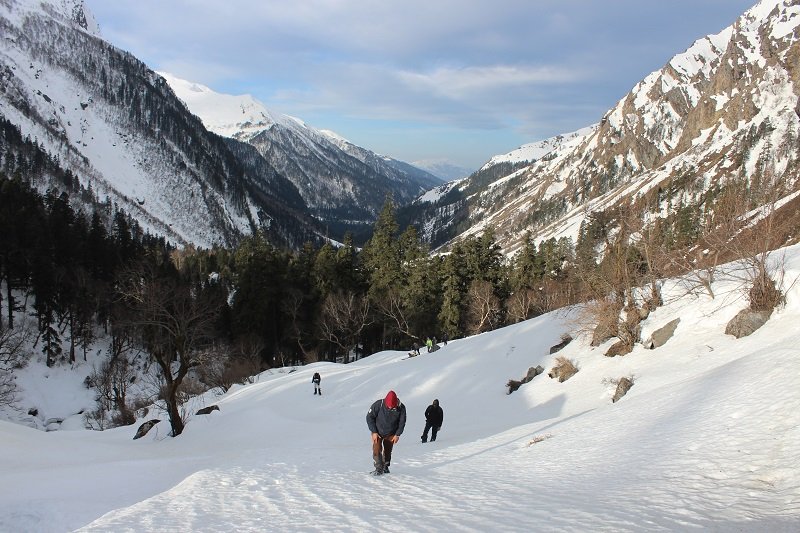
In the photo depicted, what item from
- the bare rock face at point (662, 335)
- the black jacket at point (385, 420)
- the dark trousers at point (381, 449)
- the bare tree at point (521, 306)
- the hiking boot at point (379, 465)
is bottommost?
the hiking boot at point (379, 465)

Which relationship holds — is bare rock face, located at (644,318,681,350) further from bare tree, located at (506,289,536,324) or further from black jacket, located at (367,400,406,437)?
bare tree, located at (506,289,536,324)

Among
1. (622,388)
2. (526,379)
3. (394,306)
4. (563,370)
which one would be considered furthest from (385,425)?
(394,306)

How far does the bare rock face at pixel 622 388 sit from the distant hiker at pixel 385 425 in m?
8.42

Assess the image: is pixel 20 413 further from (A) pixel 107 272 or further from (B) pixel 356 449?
(B) pixel 356 449

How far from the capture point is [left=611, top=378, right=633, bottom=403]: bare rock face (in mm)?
14500

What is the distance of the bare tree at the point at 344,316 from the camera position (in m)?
43.9

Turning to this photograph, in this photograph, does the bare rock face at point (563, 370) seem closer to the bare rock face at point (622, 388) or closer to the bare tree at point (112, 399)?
the bare rock face at point (622, 388)

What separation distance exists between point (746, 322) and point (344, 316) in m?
34.7

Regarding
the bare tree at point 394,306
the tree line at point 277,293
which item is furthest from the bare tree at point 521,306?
the bare tree at point 394,306

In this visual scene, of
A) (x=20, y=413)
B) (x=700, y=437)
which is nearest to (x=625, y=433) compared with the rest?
(x=700, y=437)

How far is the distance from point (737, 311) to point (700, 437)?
33.4ft

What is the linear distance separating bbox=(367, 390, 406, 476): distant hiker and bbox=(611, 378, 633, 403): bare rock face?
8.42 m

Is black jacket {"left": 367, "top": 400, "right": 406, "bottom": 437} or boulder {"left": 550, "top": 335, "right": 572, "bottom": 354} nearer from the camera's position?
black jacket {"left": 367, "top": 400, "right": 406, "bottom": 437}

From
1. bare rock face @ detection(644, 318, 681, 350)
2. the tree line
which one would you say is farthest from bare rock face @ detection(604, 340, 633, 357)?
the tree line
